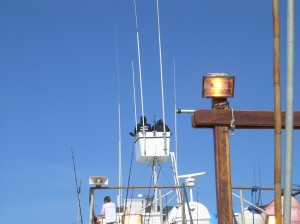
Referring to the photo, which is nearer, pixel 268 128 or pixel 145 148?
pixel 268 128

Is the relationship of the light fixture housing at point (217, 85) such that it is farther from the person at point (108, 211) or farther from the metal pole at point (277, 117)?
the person at point (108, 211)

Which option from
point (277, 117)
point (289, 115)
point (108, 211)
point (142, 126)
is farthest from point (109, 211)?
point (289, 115)

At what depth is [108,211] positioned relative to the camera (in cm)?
1308

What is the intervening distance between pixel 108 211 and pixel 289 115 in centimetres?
754

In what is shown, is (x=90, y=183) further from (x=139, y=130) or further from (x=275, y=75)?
(x=139, y=130)

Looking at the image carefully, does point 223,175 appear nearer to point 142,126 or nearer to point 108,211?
point 108,211

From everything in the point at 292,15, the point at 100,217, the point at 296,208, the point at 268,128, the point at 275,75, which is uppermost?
the point at 292,15

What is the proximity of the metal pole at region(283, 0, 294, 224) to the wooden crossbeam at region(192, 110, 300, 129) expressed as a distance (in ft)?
4.94

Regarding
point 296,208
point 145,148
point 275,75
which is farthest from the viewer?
point 145,148

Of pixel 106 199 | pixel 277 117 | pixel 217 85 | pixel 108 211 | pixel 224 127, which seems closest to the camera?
pixel 277 117

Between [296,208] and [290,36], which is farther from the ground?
[290,36]

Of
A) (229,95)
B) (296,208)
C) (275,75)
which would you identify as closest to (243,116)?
(229,95)

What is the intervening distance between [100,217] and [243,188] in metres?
4.59

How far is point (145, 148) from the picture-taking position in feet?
54.7
